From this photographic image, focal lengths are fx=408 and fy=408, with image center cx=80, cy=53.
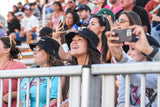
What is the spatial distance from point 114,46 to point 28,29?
927cm

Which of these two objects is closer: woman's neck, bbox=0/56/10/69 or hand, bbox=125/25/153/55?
hand, bbox=125/25/153/55

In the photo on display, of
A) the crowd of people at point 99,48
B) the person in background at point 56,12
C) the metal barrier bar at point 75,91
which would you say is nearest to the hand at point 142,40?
the crowd of people at point 99,48

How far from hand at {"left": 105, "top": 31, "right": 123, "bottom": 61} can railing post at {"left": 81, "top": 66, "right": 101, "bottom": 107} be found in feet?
0.84

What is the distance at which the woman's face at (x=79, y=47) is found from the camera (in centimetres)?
448

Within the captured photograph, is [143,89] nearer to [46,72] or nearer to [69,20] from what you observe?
[46,72]

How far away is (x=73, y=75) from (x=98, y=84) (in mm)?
212

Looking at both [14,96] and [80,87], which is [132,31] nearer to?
[80,87]

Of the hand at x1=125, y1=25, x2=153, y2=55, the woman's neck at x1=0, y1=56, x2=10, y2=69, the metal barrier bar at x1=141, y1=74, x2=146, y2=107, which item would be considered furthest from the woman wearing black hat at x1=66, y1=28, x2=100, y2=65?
the metal barrier bar at x1=141, y1=74, x2=146, y2=107

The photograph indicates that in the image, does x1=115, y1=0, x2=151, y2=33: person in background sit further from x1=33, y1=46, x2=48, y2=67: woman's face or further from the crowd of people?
x1=33, y1=46, x2=48, y2=67: woman's face

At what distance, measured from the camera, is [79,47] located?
14.8 feet

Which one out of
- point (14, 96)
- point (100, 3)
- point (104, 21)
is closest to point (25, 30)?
point (100, 3)

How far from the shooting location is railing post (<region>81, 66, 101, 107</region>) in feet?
10.3

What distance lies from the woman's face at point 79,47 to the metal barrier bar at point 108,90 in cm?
143

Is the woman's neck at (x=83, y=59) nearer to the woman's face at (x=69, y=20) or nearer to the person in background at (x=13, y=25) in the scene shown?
the woman's face at (x=69, y=20)
